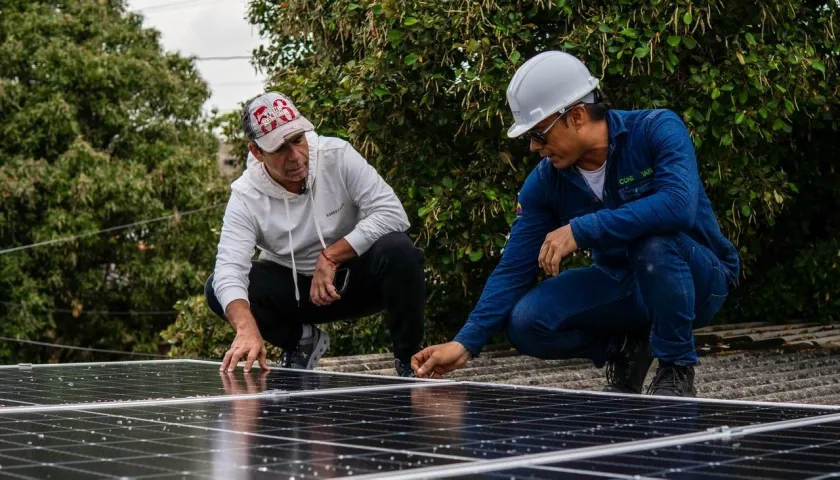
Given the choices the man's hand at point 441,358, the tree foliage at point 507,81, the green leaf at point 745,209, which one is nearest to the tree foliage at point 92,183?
the tree foliage at point 507,81

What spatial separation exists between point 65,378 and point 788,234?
639cm

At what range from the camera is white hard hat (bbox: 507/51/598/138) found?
13.2 ft

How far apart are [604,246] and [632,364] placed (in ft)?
2.47

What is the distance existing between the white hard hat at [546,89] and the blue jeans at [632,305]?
22.8 inches

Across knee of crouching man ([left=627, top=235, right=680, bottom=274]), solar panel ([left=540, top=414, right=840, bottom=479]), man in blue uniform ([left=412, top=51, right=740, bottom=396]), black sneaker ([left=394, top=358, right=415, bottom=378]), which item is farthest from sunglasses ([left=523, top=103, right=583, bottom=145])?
solar panel ([left=540, top=414, right=840, bottom=479])

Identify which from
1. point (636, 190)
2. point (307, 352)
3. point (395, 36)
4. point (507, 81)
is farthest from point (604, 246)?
point (395, 36)

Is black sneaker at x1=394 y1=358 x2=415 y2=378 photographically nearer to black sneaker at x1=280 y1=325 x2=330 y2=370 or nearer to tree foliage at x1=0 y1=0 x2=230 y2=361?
black sneaker at x1=280 y1=325 x2=330 y2=370

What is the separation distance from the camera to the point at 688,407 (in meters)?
3.17

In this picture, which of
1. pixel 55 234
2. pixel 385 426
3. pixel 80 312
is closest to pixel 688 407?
pixel 385 426

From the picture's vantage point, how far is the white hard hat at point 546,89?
401 cm

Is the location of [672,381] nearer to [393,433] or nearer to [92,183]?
[393,433]

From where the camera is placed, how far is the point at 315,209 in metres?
5.15

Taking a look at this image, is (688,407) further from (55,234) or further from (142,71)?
(142,71)

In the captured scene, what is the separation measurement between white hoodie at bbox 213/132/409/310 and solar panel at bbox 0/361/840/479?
44.8 inches
